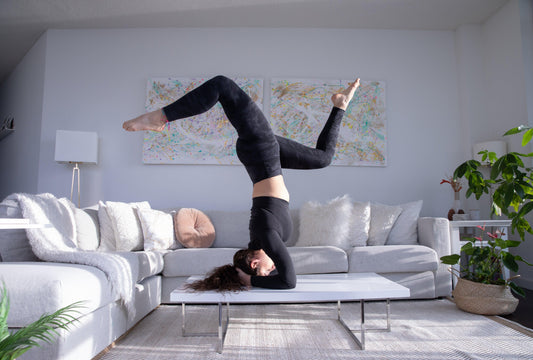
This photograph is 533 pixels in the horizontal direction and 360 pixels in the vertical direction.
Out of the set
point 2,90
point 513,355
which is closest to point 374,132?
point 513,355

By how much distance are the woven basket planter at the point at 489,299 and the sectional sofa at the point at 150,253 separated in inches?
17.5

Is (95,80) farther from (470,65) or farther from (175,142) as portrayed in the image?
(470,65)

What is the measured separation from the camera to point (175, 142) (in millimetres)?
4336

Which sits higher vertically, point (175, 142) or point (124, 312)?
point (175, 142)

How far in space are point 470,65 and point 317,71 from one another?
6.04 feet

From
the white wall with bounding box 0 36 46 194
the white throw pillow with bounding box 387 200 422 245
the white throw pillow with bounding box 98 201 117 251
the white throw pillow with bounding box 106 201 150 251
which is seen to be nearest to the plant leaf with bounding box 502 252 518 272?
the white throw pillow with bounding box 387 200 422 245

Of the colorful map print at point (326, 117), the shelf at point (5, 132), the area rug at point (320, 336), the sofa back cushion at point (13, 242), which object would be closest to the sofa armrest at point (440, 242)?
the area rug at point (320, 336)

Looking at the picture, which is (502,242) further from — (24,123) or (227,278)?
(24,123)

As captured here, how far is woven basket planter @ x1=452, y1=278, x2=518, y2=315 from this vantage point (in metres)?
2.77

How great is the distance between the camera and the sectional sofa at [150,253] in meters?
1.68

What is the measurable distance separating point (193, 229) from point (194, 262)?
1.59 ft

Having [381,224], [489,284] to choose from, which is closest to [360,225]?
[381,224]

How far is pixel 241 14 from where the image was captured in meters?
4.31

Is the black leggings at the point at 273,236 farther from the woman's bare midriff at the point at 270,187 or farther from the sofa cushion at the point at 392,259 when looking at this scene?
the sofa cushion at the point at 392,259
